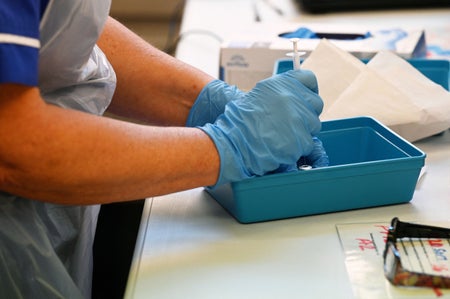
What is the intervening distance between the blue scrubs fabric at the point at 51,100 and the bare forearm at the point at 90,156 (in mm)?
58

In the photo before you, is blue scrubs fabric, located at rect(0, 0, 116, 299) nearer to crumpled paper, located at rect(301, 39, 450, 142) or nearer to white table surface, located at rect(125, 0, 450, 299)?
white table surface, located at rect(125, 0, 450, 299)

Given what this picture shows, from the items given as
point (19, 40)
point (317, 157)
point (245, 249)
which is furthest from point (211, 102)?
point (19, 40)

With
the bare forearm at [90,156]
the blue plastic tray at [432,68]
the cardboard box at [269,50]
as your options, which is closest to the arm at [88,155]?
the bare forearm at [90,156]

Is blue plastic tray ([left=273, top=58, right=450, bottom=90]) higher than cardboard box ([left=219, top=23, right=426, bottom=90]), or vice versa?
blue plastic tray ([left=273, top=58, right=450, bottom=90])

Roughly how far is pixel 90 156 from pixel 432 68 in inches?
32.9

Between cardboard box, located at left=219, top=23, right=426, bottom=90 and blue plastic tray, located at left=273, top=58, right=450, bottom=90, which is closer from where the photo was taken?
blue plastic tray, located at left=273, top=58, right=450, bottom=90

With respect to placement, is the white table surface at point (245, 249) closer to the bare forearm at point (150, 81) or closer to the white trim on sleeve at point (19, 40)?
the bare forearm at point (150, 81)

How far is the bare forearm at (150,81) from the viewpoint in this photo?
1159 mm

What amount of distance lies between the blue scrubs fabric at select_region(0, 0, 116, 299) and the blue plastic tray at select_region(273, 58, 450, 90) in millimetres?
455

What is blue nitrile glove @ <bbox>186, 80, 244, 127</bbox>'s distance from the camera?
1106 mm

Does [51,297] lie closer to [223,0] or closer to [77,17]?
[77,17]

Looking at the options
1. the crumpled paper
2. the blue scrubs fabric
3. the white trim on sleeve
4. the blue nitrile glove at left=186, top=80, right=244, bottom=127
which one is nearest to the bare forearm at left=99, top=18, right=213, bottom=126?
the blue nitrile glove at left=186, top=80, right=244, bottom=127

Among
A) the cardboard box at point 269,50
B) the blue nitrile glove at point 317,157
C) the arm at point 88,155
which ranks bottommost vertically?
the cardboard box at point 269,50

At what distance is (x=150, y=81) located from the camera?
117 centimetres
